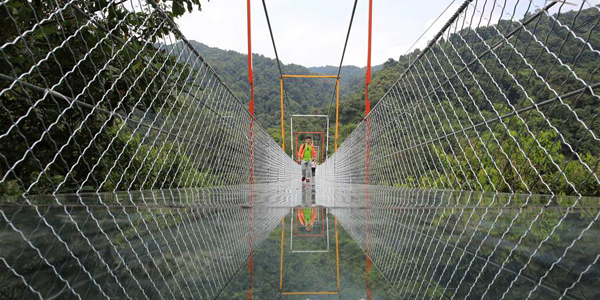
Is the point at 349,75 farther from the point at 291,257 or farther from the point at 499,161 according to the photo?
the point at 291,257

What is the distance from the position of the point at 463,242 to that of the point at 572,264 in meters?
0.17

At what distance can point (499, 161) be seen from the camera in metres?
2.21

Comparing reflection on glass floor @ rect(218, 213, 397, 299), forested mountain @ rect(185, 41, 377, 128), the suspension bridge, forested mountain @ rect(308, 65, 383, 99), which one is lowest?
reflection on glass floor @ rect(218, 213, 397, 299)

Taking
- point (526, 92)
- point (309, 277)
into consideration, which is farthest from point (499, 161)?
point (309, 277)

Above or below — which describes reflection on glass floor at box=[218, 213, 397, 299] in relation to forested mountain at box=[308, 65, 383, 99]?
below

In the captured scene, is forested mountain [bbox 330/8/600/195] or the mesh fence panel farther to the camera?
forested mountain [bbox 330/8/600/195]

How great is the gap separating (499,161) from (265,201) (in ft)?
4.72

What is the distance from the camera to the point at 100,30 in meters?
1.40

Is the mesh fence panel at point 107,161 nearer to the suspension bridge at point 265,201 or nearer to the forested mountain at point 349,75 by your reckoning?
the suspension bridge at point 265,201

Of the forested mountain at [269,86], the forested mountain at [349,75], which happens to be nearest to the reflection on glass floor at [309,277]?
the forested mountain at [269,86]

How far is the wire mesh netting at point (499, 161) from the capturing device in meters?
0.39

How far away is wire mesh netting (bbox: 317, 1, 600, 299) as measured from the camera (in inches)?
15.5

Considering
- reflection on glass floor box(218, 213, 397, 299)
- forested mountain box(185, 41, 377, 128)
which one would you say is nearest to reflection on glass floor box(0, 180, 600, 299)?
reflection on glass floor box(218, 213, 397, 299)

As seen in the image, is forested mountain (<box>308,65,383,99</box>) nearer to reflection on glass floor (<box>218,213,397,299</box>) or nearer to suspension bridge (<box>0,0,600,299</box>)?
suspension bridge (<box>0,0,600,299</box>)
